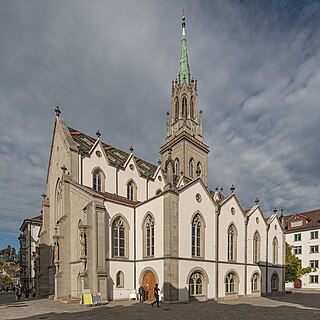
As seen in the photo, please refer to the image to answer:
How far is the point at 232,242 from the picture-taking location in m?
27.7

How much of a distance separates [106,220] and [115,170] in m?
8.07

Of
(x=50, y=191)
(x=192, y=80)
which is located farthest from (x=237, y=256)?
(x=192, y=80)

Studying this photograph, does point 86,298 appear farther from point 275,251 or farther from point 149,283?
point 275,251

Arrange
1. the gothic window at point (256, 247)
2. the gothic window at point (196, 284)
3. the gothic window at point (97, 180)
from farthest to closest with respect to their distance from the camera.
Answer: the gothic window at point (256, 247), the gothic window at point (97, 180), the gothic window at point (196, 284)

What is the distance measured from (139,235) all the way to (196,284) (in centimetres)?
667

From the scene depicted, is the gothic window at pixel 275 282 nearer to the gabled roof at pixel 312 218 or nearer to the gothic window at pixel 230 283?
the gothic window at pixel 230 283

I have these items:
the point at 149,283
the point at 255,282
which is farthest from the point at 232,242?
the point at 149,283

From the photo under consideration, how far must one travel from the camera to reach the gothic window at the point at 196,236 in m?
23.2

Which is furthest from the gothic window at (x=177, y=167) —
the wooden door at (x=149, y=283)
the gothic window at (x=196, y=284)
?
the wooden door at (x=149, y=283)

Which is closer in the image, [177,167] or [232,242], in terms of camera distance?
[232,242]

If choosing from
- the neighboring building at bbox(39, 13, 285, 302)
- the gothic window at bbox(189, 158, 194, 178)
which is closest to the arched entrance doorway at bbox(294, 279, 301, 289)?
the neighboring building at bbox(39, 13, 285, 302)

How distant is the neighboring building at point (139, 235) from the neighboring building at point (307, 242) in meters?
18.3

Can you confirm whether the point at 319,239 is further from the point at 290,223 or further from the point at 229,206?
the point at 229,206

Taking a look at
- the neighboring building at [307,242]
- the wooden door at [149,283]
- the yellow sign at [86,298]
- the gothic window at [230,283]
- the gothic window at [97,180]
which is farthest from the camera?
the neighboring building at [307,242]
